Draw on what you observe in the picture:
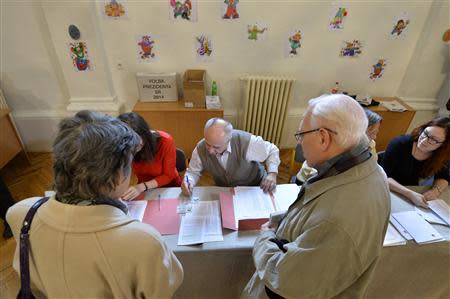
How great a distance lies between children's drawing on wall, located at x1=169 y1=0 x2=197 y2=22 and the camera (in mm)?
2826

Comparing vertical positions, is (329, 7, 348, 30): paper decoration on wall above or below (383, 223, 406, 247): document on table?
above

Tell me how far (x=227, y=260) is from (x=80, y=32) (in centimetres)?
292

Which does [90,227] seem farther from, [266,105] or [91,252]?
[266,105]

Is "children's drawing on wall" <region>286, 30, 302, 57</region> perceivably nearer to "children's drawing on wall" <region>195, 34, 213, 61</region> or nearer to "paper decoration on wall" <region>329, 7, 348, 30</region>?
"paper decoration on wall" <region>329, 7, 348, 30</region>

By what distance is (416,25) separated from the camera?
10.3 ft

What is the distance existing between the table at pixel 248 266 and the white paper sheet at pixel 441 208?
0.08 m

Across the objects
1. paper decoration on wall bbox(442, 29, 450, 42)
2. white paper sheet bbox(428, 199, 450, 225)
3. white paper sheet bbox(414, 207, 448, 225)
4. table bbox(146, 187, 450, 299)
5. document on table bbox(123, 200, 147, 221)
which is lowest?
table bbox(146, 187, 450, 299)

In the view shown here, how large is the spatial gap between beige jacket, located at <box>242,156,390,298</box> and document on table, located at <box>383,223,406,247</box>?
58 centimetres

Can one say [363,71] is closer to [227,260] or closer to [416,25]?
[416,25]

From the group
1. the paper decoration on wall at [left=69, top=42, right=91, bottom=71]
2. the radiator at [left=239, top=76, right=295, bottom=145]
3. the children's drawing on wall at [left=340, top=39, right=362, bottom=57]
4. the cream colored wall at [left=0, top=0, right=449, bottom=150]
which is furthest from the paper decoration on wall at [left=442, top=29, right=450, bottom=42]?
the paper decoration on wall at [left=69, top=42, right=91, bottom=71]

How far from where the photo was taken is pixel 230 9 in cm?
288

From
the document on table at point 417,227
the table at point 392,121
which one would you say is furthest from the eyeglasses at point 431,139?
the table at point 392,121

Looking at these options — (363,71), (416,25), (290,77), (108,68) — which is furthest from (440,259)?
(108,68)

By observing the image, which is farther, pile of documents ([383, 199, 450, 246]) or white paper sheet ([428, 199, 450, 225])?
white paper sheet ([428, 199, 450, 225])
